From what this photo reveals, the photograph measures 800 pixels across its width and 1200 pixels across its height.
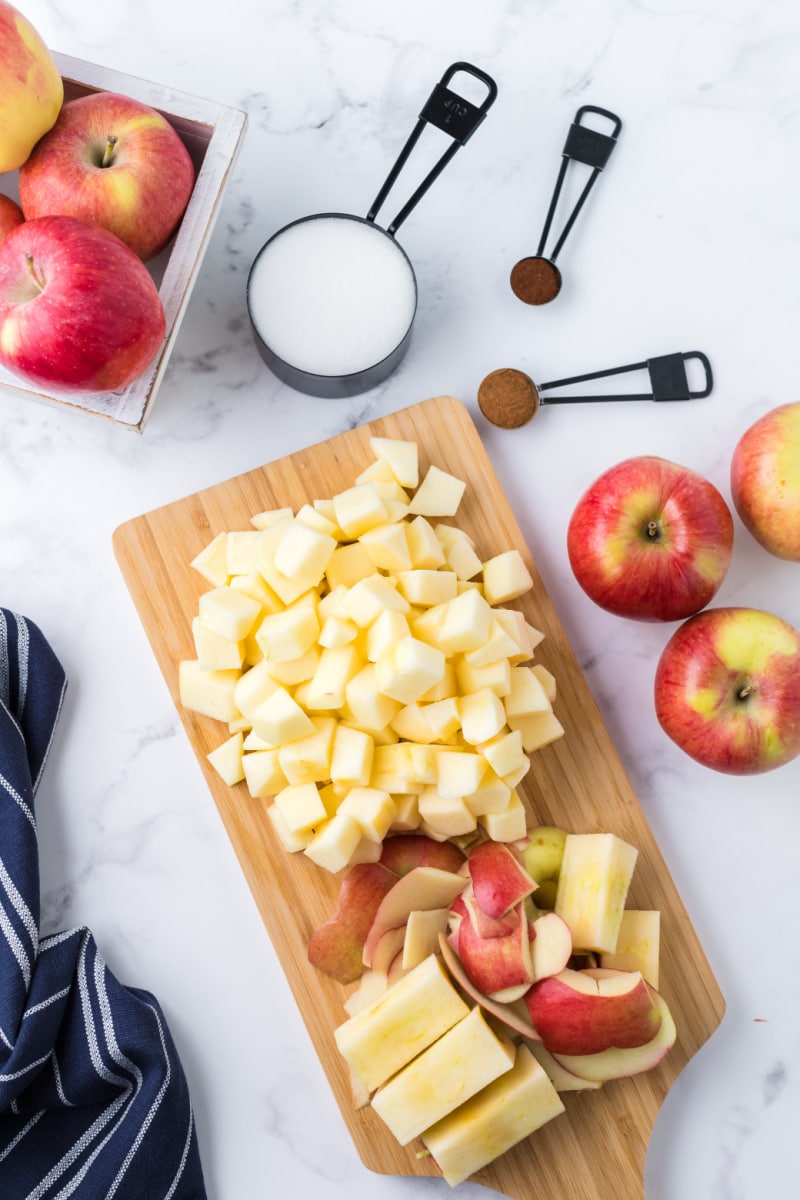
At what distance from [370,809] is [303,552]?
390 millimetres

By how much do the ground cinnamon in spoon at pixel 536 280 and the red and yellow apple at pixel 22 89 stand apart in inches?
29.9

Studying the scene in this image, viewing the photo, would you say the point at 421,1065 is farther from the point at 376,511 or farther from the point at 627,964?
the point at 376,511

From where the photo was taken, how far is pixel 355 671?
1.52m

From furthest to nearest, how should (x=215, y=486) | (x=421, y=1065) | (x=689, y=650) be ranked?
(x=215, y=486), (x=689, y=650), (x=421, y=1065)

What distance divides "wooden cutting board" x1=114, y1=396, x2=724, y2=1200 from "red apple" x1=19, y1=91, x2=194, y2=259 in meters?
0.44

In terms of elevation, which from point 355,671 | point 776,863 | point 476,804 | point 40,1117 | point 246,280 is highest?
point 246,280

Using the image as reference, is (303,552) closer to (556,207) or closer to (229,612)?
(229,612)

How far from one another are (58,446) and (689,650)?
43.4 inches

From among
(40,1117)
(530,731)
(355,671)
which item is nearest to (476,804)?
(530,731)

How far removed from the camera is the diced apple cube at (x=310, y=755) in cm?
151

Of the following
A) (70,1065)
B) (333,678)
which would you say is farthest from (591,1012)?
(70,1065)

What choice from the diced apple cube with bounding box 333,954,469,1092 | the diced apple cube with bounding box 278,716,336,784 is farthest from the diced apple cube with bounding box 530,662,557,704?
the diced apple cube with bounding box 333,954,469,1092

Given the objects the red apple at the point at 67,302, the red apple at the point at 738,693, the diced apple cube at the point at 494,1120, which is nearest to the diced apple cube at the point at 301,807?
the diced apple cube at the point at 494,1120

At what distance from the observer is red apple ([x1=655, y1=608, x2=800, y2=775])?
58.7 inches
